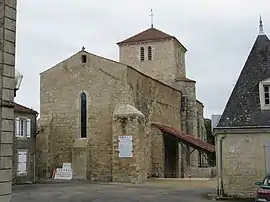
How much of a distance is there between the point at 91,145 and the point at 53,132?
3116mm

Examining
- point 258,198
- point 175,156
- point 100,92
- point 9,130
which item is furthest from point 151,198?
point 175,156

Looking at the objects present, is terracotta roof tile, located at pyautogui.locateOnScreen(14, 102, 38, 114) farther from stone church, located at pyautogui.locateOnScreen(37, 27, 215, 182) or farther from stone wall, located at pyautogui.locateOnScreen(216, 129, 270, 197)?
stone wall, located at pyautogui.locateOnScreen(216, 129, 270, 197)

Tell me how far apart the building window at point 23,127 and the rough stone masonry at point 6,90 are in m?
18.6

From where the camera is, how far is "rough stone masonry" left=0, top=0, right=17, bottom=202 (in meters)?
8.16

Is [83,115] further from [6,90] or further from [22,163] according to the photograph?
[6,90]

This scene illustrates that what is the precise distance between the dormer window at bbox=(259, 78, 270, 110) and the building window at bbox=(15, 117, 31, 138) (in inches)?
579

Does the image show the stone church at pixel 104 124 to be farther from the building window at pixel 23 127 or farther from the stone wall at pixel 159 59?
the stone wall at pixel 159 59

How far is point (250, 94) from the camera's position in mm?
18406

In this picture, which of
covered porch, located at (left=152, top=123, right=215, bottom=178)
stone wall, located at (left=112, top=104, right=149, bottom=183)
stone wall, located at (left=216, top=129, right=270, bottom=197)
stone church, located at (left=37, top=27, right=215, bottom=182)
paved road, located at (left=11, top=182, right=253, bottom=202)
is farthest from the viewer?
covered porch, located at (left=152, top=123, right=215, bottom=178)

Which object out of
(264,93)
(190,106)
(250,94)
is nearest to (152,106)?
(190,106)

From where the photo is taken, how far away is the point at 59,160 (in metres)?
30.3

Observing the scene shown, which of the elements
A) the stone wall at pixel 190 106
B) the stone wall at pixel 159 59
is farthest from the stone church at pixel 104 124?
the stone wall at pixel 159 59

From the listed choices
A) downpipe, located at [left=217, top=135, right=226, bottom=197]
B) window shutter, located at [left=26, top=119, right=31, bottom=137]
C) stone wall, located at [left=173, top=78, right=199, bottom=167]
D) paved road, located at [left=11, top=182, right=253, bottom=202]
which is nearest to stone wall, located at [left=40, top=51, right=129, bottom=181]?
window shutter, located at [left=26, top=119, right=31, bottom=137]

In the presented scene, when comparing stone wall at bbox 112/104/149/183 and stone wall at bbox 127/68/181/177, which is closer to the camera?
stone wall at bbox 112/104/149/183
